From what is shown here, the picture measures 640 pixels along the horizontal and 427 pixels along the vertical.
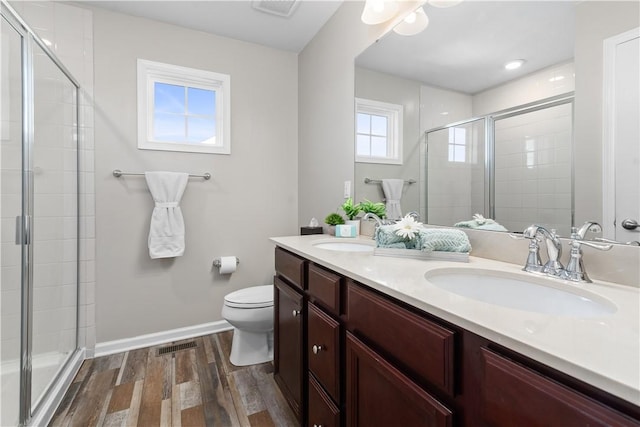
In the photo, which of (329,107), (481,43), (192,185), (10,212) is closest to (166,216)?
(192,185)

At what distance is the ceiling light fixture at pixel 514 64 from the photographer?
1.01 m

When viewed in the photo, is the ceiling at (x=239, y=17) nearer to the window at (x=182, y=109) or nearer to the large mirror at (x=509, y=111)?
the window at (x=182, y=109)

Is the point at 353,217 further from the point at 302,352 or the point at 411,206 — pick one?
the point at 302,352

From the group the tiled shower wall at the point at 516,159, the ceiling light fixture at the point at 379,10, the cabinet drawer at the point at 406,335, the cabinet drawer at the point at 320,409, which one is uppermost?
the ceiling light fixture at the point at 379,10

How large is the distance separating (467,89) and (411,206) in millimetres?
576

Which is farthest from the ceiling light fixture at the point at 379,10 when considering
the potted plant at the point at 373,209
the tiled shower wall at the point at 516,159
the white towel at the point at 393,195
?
the potted plant at the point at 373,209

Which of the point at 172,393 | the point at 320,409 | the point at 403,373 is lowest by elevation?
the point at 172,393

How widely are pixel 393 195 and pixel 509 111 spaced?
0.70m

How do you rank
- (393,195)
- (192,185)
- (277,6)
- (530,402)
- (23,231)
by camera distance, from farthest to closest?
(192,185)
(277,6)
(393,195)
(23,231)
(530,402)

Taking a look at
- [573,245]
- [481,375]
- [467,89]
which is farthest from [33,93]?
[573,245]

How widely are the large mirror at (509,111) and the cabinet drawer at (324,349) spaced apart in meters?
0.70

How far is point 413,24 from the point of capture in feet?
4.74

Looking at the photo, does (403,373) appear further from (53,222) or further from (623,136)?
(53,222)

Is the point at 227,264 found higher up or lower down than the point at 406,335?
lower down
